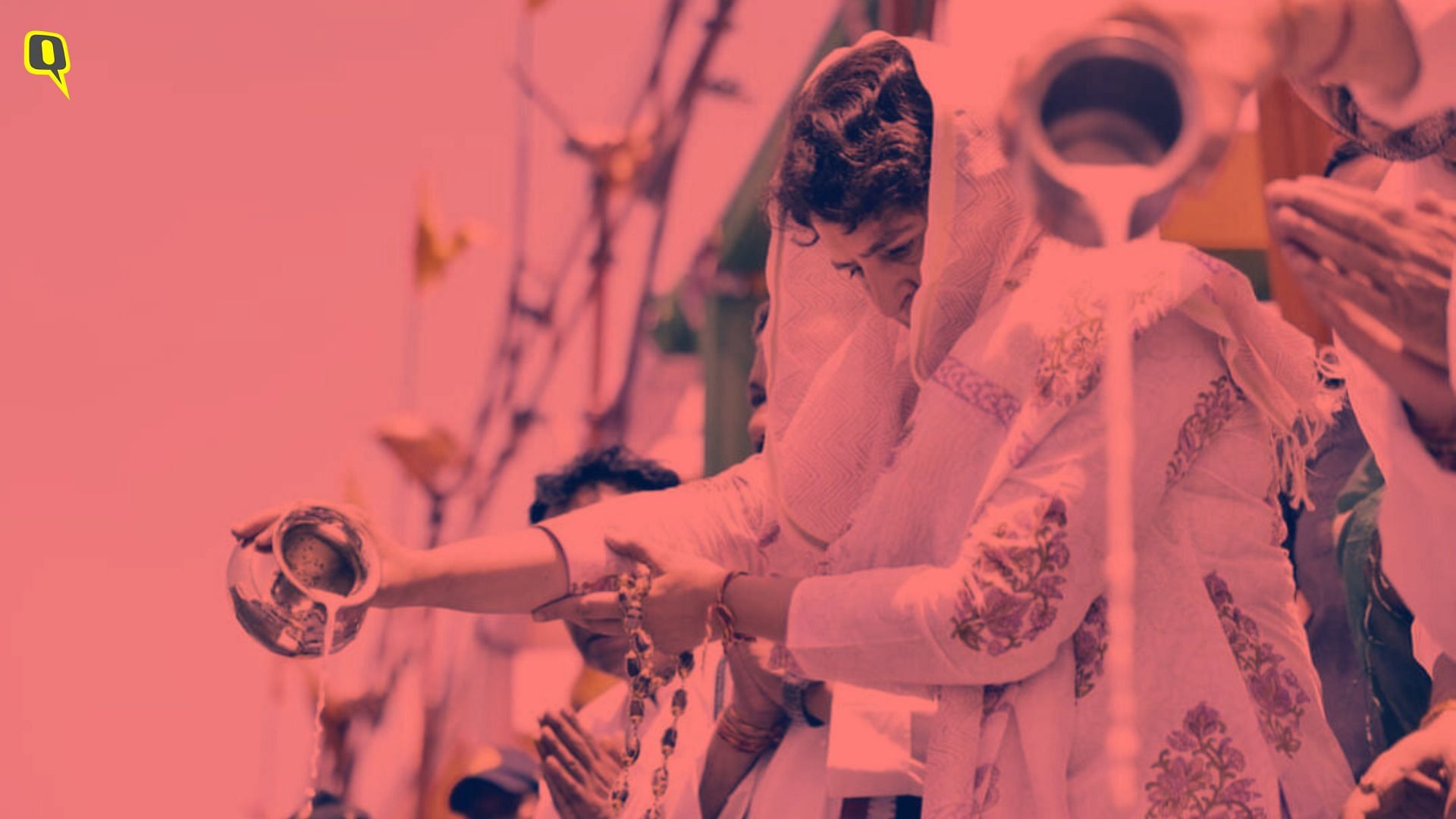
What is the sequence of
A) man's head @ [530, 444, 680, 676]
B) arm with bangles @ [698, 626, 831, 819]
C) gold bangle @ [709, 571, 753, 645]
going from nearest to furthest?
gold bangle @ [709, 571, 753, 645]
arm with bangles @ [698, 626, 831, 819]
man's head @ [530, 444, 680, 676]

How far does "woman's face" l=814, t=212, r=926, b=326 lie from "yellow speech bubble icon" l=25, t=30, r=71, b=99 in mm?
3239

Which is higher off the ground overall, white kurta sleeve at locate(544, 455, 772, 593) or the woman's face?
the woman's face

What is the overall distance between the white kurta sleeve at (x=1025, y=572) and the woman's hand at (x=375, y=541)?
0.41 meters

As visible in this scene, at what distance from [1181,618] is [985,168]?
434 mm

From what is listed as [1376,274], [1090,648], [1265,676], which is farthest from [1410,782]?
[1376,274]

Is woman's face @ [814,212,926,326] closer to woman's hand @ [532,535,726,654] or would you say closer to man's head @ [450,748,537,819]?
woman's hand @ [532,535,726,654]

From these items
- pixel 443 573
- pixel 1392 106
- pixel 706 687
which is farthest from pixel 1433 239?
pixel 706 687

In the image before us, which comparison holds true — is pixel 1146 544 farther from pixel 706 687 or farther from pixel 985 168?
pixel 706 687

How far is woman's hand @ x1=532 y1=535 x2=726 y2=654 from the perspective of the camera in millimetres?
1528

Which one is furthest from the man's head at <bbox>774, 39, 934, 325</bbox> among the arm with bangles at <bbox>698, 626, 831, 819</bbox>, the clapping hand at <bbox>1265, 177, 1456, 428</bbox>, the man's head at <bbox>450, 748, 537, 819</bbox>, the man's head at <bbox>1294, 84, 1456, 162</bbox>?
the man's head at <bbox>450, 748, 537, 819</bbox>

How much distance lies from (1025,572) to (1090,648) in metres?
0.11

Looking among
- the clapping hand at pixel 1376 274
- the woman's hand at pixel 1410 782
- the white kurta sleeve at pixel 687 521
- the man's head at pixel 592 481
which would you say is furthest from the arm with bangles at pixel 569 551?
the man's head at pixel 592 481

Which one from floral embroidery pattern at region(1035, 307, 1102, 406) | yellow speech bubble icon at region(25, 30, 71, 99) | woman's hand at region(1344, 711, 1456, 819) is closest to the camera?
woman's hand at region(1344, 711, 1456, 819)

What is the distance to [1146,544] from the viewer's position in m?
1.42
